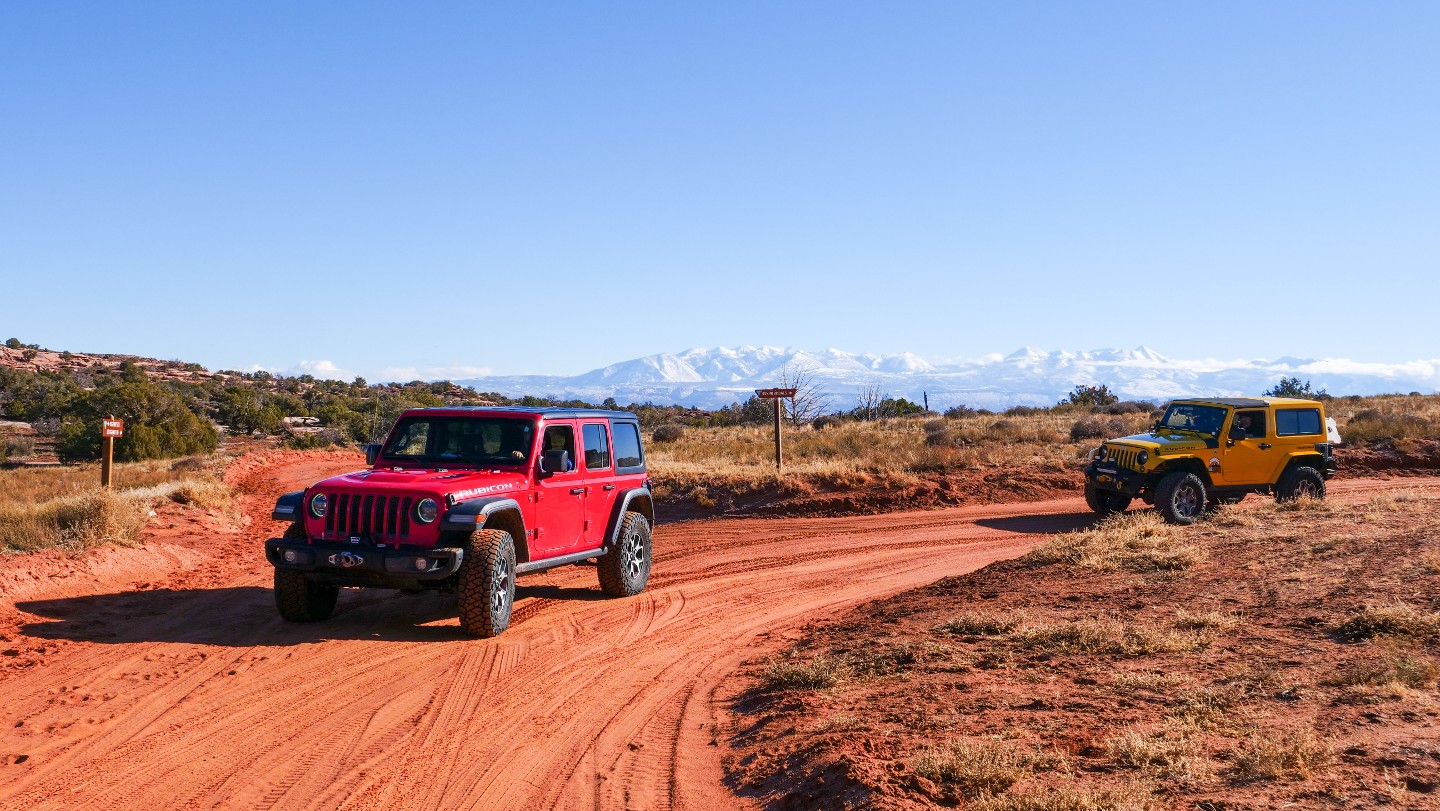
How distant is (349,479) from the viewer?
927 centimetres

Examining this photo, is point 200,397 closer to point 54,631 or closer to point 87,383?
point 87,383

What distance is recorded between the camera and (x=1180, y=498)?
16.3 metres

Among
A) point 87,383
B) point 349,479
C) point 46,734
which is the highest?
point 87,383

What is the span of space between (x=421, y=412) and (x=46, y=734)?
464 centimetres

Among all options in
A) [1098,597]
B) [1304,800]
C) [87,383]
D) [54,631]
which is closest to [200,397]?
[87,383]

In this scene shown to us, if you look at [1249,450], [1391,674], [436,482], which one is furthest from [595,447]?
[1249,450]

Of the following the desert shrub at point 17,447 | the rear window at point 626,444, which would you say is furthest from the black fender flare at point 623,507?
the desert shrub at point 17,447

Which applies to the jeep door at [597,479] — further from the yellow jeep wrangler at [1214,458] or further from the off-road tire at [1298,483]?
the off-road tire at [1298,483]

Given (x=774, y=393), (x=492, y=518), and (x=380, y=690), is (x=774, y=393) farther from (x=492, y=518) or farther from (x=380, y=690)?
(x=380, y=690)

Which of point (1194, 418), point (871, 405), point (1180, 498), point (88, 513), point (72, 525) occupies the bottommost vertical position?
point (1180, 498)

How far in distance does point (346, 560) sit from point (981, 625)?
5.29 m

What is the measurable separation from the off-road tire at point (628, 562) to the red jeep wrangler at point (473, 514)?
1 centimetres

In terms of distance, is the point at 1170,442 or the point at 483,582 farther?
the point at 1170,442

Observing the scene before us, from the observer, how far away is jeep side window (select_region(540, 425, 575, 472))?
10.2 meters
